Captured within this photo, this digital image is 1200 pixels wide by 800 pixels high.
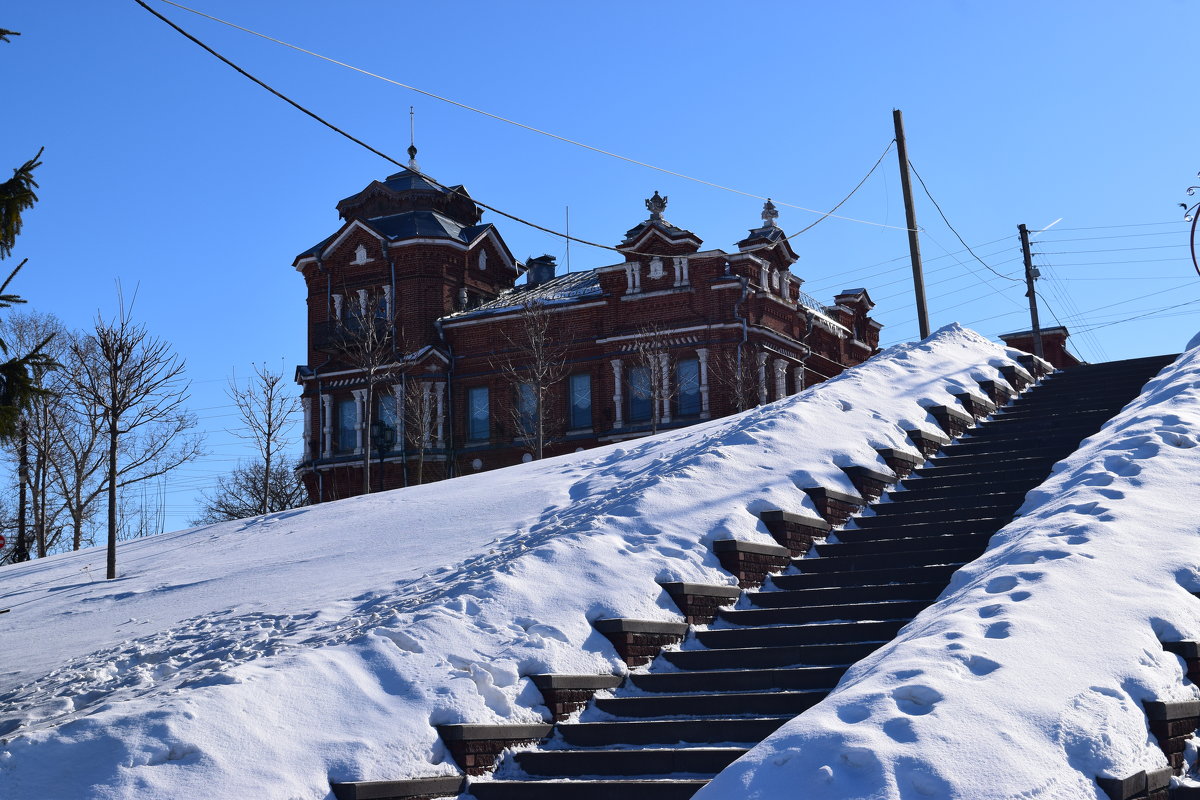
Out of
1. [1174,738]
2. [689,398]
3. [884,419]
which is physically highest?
[689,398]

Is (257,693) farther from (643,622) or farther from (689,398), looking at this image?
(689,398)

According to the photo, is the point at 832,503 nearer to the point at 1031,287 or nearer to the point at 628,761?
the point at 628,761

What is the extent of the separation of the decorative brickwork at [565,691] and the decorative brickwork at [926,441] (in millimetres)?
5965

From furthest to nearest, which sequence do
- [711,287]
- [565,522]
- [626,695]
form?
[711,287]
[565,522]
[626,695]

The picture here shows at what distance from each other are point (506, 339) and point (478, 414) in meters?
2.64

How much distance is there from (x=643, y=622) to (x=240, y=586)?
17.7 ft

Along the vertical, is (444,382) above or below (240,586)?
above

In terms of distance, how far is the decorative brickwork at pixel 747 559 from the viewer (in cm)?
950

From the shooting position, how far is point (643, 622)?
8469 millimetres

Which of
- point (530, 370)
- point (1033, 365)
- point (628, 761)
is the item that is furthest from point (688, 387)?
point (628, 761)

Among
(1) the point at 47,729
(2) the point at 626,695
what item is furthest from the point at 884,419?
(1) the point at 47,729

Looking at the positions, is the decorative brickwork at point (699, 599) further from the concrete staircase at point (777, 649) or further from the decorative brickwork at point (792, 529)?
the decorative brickwork at point (792, 529)

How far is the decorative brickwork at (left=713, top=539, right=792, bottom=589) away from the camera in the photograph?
9.50 meters

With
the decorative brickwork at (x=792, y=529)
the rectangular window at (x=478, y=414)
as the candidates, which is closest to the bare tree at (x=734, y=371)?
the rectangular window at (x=478, y=414)
